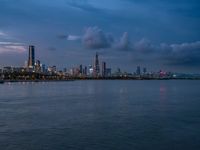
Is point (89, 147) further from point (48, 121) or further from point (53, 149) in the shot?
point (48, 121)

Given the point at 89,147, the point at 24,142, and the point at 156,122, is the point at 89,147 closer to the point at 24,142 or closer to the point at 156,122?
the point at 24,142

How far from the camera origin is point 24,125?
26609 mm

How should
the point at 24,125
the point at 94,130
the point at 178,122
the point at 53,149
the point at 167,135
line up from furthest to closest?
the point at 178,122 → the point at 24,125 → the point at 94,130 → the point at 167,135 → the point at 53,149

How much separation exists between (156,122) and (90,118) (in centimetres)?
616

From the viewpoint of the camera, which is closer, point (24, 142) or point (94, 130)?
point (24, 142)

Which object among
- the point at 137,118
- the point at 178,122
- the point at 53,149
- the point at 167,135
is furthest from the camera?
the point at 137,118

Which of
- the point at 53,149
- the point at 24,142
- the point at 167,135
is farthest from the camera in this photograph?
the point at 167,135

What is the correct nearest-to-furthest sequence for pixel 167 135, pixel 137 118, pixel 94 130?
pixel 167 135, pixel 94 130, pixel 137 118

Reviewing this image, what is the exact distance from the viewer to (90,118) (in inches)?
1230

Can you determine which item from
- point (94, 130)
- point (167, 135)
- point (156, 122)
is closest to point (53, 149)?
point (94, 130)

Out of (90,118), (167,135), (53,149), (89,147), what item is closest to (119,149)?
(89,147)

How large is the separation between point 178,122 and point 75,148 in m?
12.2

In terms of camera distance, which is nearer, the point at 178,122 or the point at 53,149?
the point at 53,149

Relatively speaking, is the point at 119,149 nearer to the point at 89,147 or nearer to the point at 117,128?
the point at 89,147
